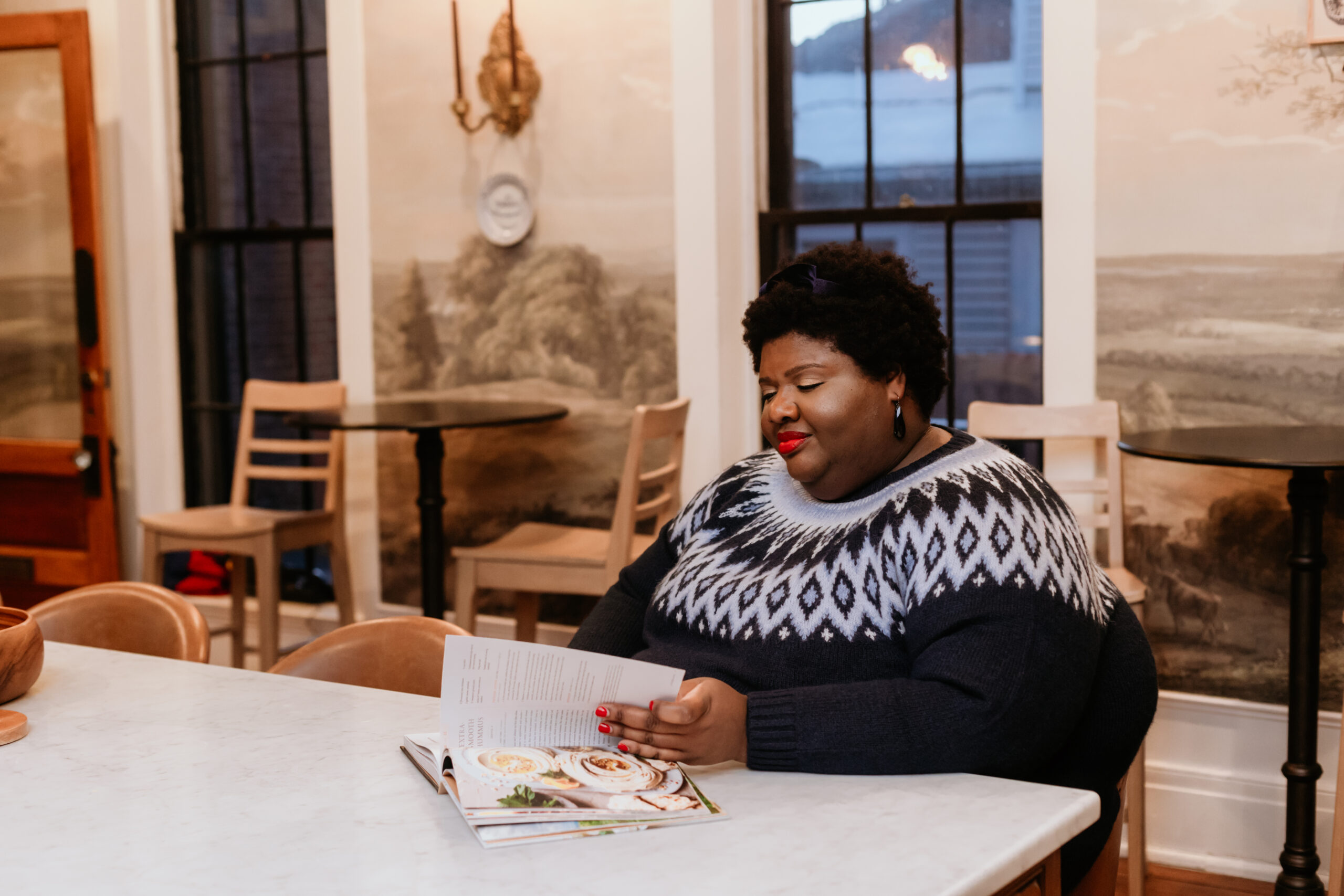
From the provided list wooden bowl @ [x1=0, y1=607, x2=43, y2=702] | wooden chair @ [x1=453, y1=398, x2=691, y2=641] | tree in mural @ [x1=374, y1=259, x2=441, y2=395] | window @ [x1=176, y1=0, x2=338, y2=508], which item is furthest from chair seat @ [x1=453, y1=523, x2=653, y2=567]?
wooden bowl @ [x1=0, y1=607, x2=43, y2=702]

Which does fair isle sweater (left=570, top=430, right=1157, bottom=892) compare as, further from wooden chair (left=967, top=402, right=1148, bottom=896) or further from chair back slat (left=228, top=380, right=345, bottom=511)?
chair back slat (left=228, top=380, right=345, bottom=511)

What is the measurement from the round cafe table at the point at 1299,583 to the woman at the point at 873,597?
1.03m

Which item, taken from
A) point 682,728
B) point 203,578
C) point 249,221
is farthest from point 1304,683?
point 249,221

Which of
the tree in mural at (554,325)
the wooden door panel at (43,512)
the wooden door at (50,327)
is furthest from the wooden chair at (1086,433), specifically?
the wooden door panel at (43,512)

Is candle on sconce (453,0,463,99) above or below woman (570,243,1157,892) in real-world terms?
Answer: above

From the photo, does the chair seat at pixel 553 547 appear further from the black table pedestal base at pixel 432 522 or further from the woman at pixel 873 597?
the woman at pixel 873 597

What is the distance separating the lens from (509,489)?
13.0 feet

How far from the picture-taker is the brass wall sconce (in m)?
3.80

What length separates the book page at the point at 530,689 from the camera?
1236 mm

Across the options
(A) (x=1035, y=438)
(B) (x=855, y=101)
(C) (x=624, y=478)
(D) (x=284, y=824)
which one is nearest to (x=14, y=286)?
(C) (x=624, y=478)

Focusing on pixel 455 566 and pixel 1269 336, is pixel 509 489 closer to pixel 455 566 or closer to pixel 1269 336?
pixel 455 566

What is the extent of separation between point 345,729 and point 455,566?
2.64 meters

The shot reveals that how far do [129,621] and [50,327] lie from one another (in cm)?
276

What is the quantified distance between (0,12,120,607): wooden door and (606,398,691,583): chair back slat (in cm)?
207
